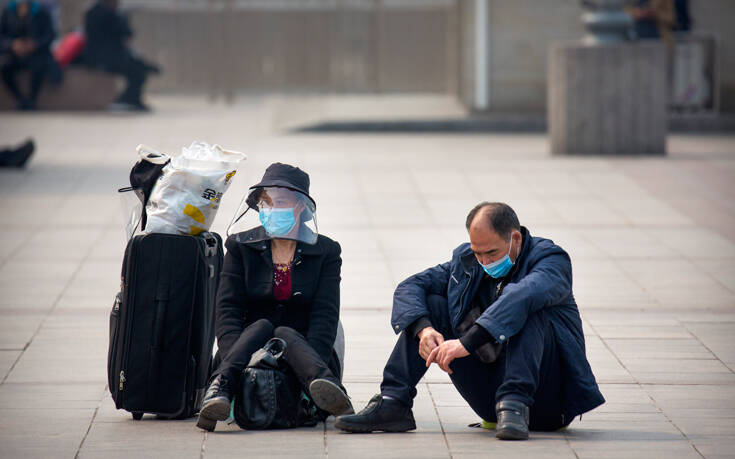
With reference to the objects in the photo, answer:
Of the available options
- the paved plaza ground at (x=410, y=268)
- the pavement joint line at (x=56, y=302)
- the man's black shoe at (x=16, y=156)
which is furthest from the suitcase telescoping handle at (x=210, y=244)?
the man's black shoe at (x=16, y=156)

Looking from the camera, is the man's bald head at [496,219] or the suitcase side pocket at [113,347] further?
the suitcase side pocket at [113,347]

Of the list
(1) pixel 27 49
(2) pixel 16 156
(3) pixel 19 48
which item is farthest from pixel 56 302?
(3) pixel 19 48

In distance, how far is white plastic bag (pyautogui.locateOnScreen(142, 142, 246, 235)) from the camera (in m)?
A: 5.16

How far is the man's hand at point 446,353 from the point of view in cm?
463

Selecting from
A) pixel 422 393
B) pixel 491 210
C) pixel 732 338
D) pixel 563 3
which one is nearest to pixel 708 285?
pixel 732 338

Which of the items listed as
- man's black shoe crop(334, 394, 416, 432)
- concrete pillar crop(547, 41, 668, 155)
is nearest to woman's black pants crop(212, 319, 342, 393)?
man's black shoe crop(334, 394, 416, 432)

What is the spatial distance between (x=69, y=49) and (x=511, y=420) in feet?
53.4

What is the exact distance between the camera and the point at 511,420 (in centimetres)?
461

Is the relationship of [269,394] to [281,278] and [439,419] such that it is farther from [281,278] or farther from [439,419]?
[439,419]

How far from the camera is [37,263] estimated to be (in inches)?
334

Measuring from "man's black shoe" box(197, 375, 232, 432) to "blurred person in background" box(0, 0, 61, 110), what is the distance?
15.2 m

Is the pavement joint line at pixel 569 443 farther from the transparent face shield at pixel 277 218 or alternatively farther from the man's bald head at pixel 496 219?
the transparent face shield at pixel 277 218

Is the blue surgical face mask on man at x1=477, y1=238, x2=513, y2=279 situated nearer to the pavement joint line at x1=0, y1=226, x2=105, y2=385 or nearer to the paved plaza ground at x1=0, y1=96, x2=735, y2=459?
the paved plaza ground at x1=0, y1=96, x2=735, y2=459

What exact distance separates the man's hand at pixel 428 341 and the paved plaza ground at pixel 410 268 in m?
0.35
